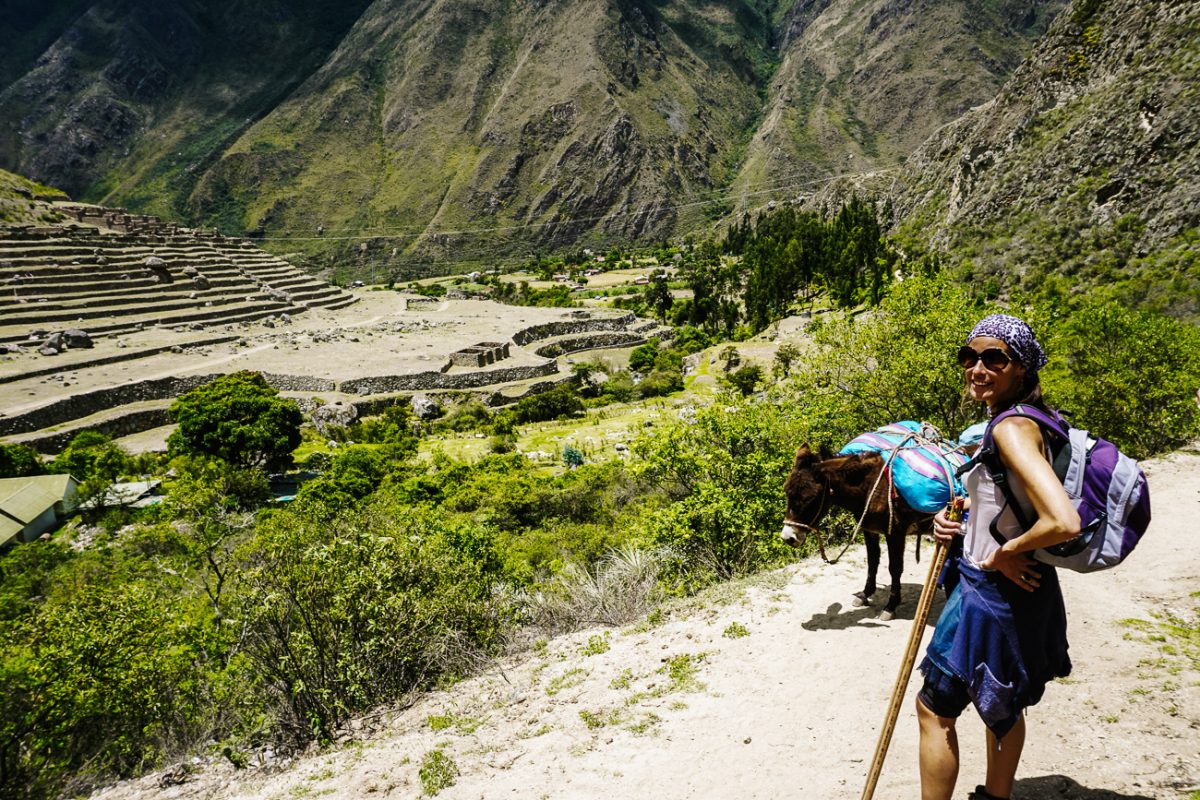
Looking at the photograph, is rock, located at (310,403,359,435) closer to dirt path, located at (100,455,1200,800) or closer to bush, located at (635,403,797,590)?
bush, located at (635,403,797,590)

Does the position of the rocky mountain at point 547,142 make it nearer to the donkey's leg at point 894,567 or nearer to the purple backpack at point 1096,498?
the donkey's leg at point 894,567

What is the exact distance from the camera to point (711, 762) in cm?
480

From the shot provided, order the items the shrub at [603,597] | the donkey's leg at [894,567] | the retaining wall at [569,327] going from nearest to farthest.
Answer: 1. the donkey's leg at [894,567]
2. the shrub at [603,597]
3. the retaining wall at [569,327]

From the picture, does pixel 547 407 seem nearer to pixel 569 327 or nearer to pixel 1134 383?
pixel 569 327

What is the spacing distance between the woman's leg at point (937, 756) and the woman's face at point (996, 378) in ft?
5.72

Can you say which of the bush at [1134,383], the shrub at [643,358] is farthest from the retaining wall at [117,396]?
the bush at [1134,383]

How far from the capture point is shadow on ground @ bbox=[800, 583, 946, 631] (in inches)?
253

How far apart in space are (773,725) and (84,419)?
1618 inches

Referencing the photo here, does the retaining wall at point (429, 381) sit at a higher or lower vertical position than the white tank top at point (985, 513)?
lower

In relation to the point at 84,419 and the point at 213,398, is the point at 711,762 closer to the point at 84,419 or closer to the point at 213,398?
the point at 213,398

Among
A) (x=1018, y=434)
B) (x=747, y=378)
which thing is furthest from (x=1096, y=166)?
(x=1018, y=434)

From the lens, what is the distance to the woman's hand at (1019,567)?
265 centimetres

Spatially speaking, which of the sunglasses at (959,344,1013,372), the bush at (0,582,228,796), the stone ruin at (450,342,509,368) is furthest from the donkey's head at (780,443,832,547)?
the stone ruin at (450,342,509,368)

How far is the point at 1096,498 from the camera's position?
2396 mm
